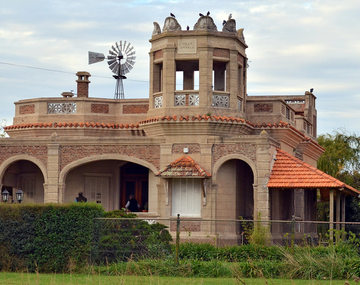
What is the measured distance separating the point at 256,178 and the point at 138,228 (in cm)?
718

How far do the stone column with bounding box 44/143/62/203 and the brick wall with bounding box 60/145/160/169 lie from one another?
0.76 ft

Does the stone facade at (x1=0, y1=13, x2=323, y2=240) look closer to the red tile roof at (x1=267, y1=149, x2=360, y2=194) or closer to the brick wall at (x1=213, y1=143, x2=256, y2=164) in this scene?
the brick wall at (x1=213, y1=143, x2=256, y2=164)

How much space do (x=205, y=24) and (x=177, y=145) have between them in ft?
16.9

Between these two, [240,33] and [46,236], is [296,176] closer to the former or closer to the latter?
[240,33]

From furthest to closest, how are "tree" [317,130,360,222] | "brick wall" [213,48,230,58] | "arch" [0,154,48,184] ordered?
"tree" [317,130,360,222], "arch" [0,154,48,184], "brick wall" [213,48,230,58]

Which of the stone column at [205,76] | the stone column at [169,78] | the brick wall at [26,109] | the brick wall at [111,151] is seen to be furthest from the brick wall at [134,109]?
the brick wall at [26,109]

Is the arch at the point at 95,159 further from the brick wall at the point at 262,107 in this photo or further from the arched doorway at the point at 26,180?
the brick wall at the point at 262,107

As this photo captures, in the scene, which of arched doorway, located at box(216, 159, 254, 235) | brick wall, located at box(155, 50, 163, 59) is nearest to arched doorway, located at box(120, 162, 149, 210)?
arched doorway, located at box(216, 159, 254, 235)

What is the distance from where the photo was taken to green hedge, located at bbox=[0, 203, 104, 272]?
19234mm

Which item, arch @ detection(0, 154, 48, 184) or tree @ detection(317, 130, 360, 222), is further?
tree @ detection(317, 130, 360, 222)

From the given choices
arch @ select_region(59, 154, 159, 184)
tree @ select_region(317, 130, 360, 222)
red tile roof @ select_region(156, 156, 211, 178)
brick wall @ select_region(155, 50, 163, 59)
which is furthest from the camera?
tree @ select_region(317, 130, 360, 222)

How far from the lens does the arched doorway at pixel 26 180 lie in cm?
3047

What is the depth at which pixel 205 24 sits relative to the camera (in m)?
27.5

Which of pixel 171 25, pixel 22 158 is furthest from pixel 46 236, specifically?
pixel 171 25
